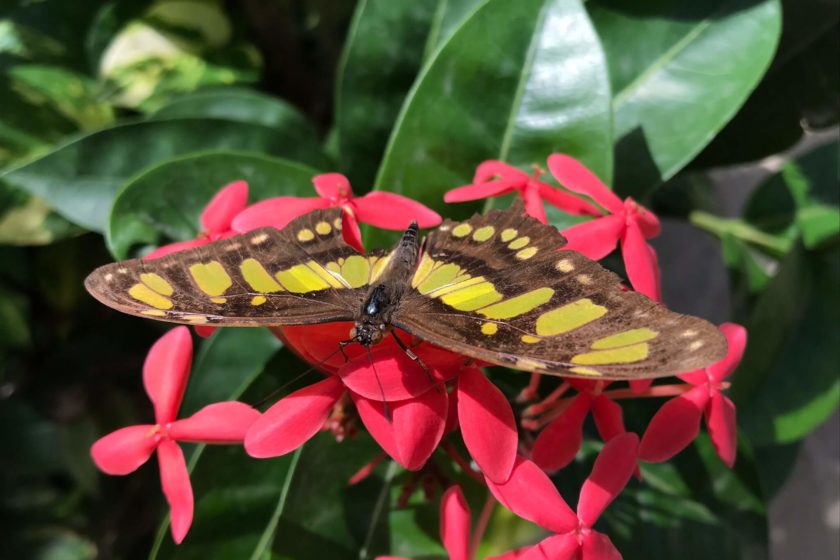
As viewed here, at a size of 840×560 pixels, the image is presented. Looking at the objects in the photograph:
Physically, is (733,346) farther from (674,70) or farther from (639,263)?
(674,70)

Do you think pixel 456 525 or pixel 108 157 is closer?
pixel 456 525

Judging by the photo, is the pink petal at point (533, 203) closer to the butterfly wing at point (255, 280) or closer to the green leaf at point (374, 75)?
the butterfly wing at point (255, 280)

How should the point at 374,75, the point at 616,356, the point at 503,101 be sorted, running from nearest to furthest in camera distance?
the point at 616,356 < the point at 503,101 < the point at 374,75

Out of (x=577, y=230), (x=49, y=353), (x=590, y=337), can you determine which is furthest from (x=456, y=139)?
(x=49, y=353)

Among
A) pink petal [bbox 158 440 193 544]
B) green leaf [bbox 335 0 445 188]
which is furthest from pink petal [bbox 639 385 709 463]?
green leaf [bbox 335 0 445 188]

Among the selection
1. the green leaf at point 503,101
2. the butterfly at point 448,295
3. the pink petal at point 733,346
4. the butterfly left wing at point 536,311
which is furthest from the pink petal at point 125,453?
the pink petal at point 733,346

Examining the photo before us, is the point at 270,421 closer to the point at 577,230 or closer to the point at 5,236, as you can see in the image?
the point at 577,230

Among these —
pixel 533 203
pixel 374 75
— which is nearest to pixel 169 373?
pixel 533 203

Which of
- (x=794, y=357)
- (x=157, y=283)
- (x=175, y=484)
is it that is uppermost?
(x=157, y=283)
